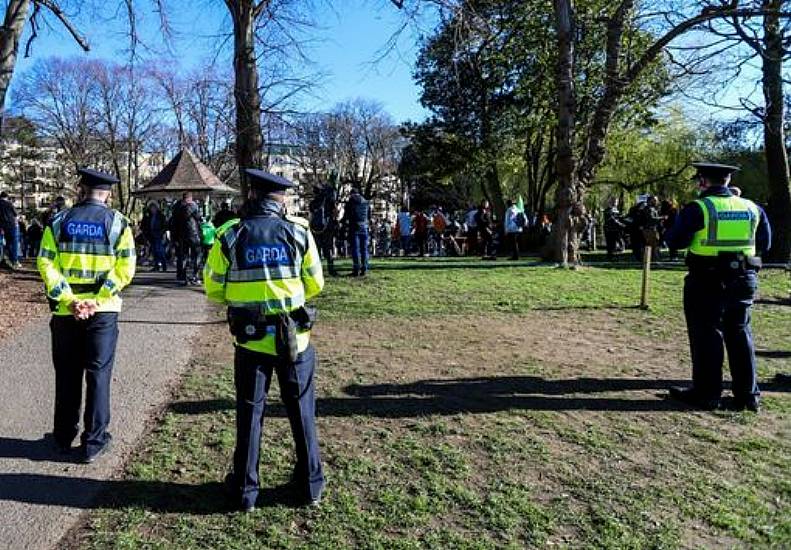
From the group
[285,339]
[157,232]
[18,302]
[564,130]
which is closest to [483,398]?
[285,339]

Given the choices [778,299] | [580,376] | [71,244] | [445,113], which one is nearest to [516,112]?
[445,113]

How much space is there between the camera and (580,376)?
6660 mm

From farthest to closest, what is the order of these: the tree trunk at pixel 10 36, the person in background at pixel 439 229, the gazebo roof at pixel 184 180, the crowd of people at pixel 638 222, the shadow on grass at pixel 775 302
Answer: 1. the person in background at pixel 439 229
2. the gazebo roof at pixel 184 180
3. the crowd of people at pixel 638 222
4. the tree trunk at pixel 10 36
5. the shadow on grass at pixel 775 302

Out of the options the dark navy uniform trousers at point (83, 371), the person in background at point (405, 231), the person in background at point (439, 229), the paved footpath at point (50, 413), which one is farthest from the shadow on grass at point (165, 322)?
the person in background at point (405, 231)

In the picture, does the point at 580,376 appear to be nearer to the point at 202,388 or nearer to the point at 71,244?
the point at 202,388

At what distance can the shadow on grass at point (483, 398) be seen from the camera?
5.61 meters

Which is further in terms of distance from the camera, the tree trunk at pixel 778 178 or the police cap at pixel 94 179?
the tree trunk at pixel 778 178

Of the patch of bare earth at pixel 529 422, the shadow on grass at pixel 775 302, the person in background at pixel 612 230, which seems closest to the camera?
the patch of bare earth at pixel 529 422

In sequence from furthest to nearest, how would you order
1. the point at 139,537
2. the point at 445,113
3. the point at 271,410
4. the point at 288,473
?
1. the point at 445,113
2. the point at 271,410
3. the point at 288,473
4. the point at 139,537

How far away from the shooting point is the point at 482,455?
4.66 meters

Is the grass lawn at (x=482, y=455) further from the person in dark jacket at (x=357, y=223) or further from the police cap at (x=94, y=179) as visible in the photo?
the person in dark jacket at (x=357, y=223)

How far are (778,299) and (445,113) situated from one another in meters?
23.8

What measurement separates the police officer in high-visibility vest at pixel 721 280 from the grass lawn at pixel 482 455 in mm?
267

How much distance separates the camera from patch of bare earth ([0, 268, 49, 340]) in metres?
9.36
